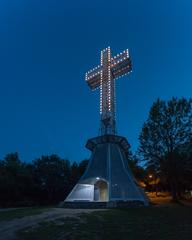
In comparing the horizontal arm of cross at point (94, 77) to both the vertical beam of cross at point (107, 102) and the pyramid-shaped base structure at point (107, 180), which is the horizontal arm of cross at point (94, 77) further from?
the pyramid-shaped base structure at point (107, 180)

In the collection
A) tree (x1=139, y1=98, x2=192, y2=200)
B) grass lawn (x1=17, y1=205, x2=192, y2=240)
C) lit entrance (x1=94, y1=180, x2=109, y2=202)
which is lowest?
grass lawn (x1=17, y1=205, x2=192, y2=240)

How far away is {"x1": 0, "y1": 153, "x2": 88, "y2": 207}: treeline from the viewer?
3391 cm

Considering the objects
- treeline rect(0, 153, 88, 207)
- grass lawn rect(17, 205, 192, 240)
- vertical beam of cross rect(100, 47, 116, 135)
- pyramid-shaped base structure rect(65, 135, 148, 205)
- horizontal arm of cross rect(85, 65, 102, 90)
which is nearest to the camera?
grass lawn rect(17, 205, 192, 240)

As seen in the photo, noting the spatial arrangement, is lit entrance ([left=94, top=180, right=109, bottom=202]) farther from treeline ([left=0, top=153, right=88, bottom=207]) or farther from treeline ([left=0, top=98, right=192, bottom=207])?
treeline ([left=0, top=153, right=88, bottom=207])

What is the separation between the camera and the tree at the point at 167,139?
2759 cm

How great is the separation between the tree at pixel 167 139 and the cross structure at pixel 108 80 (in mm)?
4905

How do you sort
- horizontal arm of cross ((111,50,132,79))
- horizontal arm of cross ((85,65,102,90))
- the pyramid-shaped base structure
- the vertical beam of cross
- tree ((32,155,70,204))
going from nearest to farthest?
the pyramid-shaped base structure → the vertical beam of cross → horizontal arm of cross ((111,50,132,79)) → horizontal arm of cross ((85,65,102,90)) → tree ((32,155,70,204))

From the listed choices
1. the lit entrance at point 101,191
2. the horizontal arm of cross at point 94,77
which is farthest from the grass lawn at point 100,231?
the horizontal arm of cross at point 94,77

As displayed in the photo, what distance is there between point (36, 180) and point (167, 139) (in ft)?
74.2

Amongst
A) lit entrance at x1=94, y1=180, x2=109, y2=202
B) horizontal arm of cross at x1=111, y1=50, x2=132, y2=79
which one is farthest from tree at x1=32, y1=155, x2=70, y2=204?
horizontal arm of cross at x1=111, y1=50, x2=132, y2=79

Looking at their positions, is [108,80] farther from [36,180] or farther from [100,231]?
[36,180]

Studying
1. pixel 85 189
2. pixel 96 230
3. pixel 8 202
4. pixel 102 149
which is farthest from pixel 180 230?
pixel 8 202

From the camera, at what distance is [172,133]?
28.2 metres

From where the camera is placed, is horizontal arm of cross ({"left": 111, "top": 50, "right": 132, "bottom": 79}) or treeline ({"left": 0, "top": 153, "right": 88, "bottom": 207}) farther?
treeline ({"left": 0, "top": 153, "right": 88, "bottom": 207})
